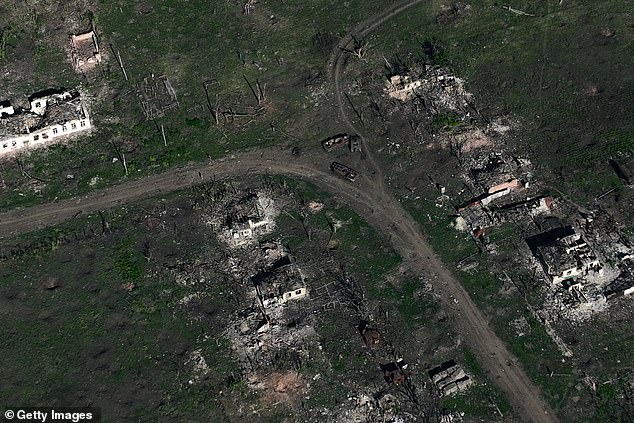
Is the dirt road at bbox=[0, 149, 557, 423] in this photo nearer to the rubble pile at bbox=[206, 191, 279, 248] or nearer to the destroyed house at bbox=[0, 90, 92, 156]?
the rubble pile at bbox=[206, 191, 279, 248]

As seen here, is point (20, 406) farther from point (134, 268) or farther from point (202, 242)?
point (202, 242)

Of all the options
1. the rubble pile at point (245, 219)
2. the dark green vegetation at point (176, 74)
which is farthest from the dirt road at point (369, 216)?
the rubble pile at point (245, 219)

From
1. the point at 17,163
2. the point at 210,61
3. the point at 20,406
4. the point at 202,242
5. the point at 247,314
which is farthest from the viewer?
the point at 210,61

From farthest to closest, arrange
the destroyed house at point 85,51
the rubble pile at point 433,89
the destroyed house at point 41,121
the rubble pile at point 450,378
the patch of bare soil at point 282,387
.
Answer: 1. the destroyed house at point 85,51
2. the rubble pile at point 433,89
3. the destroyed house at point 41,121
4. the rubble pile at point 450,378
5. the patch of bare soil at point 282,387

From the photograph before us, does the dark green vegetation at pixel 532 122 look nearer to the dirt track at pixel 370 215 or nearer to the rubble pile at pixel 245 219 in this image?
the dirt track at pixel 370 215

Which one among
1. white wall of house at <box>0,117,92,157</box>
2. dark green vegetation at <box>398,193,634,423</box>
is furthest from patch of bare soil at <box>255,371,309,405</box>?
white wall of house at <box>0,117,92,157</box>

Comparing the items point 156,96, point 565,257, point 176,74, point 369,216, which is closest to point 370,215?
point 369,216

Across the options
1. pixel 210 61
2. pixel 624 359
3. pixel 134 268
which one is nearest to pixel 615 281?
pixel 624 359
